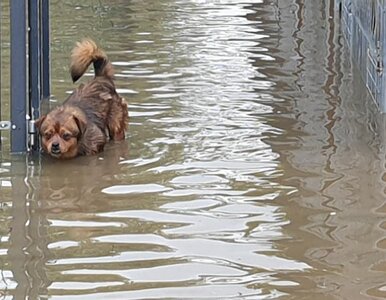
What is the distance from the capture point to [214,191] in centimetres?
784

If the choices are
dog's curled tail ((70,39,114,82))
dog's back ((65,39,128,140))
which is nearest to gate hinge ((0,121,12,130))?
dog's back ((65,39,128,140))

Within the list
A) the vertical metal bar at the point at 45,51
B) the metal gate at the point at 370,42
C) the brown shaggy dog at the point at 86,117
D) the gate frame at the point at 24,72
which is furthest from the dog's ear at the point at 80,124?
the metal gate at the point at 370,42

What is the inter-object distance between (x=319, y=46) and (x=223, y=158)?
499cm

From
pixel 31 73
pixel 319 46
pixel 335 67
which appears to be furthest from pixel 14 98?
pixel 319 46

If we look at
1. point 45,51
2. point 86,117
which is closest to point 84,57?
point 86,117

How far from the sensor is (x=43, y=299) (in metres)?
5.90

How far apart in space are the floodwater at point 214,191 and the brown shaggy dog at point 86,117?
12 centimetres

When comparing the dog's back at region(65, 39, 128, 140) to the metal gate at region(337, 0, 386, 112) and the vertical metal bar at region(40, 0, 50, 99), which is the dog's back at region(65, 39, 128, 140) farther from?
the metal gate at region(337, 0, 386, 112)

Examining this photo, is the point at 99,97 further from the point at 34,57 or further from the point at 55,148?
the point at 55,148

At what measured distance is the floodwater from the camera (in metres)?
6.21

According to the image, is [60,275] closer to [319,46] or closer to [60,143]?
[60,143]

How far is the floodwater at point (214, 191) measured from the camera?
6215 millimetres

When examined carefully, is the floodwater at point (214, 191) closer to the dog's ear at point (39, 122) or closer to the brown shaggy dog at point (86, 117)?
the brown shaggy dog at point (86, 117)

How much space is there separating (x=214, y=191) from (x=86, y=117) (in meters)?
1.50
